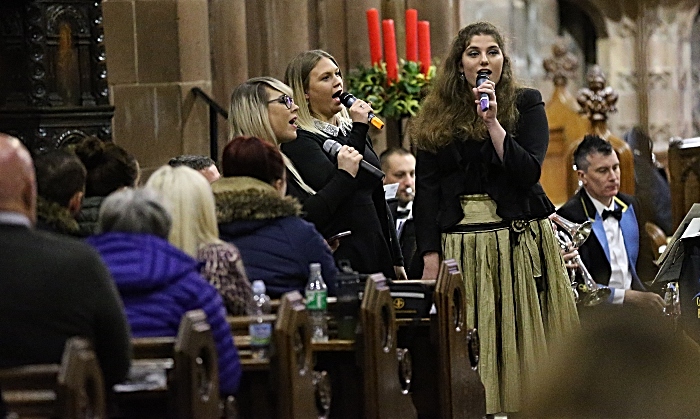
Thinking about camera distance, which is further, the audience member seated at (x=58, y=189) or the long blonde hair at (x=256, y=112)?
the long blonde hair at (x=256, y=112)

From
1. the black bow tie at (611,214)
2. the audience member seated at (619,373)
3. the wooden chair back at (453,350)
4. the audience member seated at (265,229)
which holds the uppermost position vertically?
the audience member seated at (265,229)

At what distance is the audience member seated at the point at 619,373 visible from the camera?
21.3ft

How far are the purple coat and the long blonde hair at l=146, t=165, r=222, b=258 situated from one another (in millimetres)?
378

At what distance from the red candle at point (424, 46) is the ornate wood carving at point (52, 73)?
258 cm

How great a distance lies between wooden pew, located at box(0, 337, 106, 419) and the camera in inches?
150

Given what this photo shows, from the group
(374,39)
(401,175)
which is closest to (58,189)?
(401,175)

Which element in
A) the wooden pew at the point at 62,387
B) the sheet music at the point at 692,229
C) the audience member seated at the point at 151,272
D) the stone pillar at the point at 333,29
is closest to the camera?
the wooden pew at the point at 62,387

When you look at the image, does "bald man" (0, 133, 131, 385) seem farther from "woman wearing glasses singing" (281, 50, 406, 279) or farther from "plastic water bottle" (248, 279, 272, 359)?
"woman wearing glasses singing" (281, 50, 406, 279)

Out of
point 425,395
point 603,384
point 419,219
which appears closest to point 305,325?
point 425,395

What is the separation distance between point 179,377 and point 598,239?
4.06 metres

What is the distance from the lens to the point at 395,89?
31.1 feet

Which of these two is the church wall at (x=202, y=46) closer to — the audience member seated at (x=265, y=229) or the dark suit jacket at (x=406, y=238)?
the dark suit jacket at (x=406, y=238)

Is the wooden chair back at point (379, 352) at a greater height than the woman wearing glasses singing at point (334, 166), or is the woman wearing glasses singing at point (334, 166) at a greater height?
the woman wearing glasses singing at point (334, 166)

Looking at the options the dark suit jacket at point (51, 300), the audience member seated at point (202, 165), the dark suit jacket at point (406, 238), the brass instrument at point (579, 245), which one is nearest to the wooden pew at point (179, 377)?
the dark suit jacket at point (51, 300)
